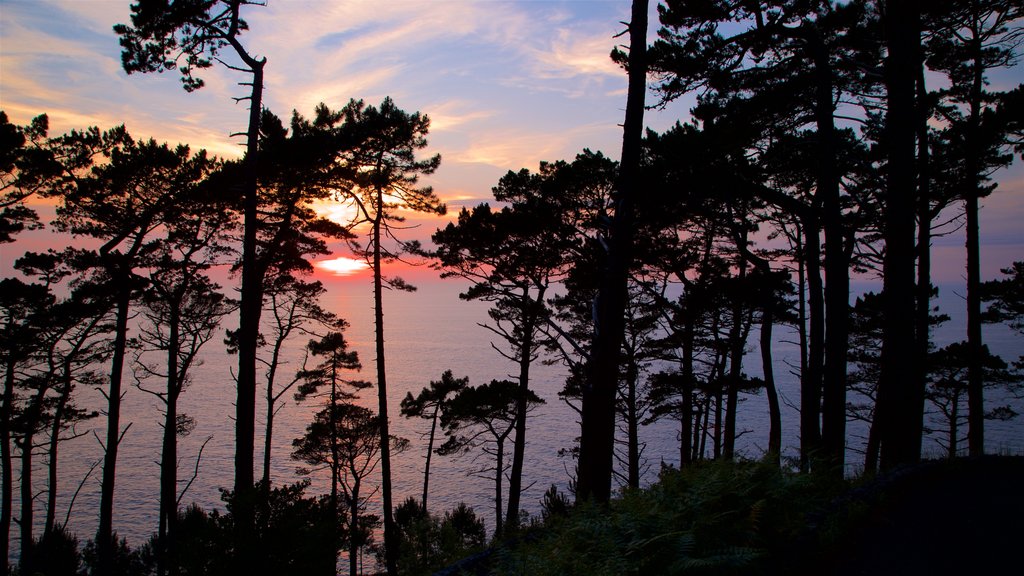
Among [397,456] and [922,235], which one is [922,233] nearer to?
[922,235]

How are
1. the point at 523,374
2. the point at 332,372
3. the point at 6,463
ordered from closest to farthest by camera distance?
the point at 6,463 → the point at 523,374 → the point at 332,372

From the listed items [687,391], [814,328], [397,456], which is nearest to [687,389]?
[687,391]

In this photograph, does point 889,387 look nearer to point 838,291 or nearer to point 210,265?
point 838,291

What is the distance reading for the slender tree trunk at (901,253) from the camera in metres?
7.95

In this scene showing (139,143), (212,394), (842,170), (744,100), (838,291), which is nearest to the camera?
(838,291)

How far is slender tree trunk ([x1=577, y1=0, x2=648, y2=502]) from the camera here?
6.96m

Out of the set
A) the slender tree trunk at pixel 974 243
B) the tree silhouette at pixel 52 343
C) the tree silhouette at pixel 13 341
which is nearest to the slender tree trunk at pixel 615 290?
the slender tree trunk at pixel 974 243

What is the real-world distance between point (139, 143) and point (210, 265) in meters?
3.94

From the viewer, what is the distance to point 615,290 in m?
7.08

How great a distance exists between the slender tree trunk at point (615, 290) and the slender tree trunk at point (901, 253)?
429 centimetres

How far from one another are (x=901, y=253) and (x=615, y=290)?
4663 millimetres

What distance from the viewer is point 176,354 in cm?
1658

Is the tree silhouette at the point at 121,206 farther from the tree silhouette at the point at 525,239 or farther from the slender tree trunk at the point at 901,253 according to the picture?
the slender tree trunk at the point at 901,253

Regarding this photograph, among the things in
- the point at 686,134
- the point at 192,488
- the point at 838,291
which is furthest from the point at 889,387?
the point at 192,488
